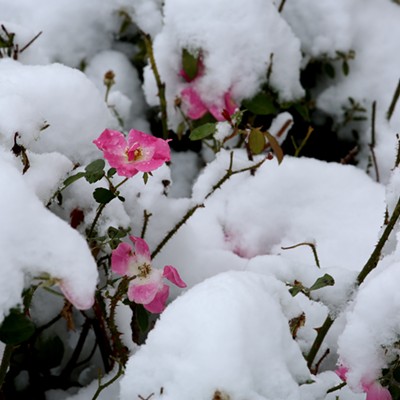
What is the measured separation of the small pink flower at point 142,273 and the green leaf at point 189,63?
22.3 inches

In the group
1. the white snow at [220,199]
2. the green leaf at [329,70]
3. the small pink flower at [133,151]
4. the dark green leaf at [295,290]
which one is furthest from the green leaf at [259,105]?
the dark green leaf at [295,290]

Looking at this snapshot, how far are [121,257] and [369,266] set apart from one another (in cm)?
33

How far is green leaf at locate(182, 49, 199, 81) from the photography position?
1.32m

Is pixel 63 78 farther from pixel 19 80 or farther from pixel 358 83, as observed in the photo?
pixel 358 83

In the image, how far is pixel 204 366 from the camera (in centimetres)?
63

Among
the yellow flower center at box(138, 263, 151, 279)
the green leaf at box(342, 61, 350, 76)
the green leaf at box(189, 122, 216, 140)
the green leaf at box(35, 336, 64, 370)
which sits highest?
the green leaf at box(189, 122, 216, 140)

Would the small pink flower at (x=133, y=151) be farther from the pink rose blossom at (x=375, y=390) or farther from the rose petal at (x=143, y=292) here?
the pink rose blossom at (x=375, y=390)

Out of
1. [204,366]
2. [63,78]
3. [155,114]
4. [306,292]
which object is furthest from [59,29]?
[204,366]

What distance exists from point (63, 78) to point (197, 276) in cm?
40

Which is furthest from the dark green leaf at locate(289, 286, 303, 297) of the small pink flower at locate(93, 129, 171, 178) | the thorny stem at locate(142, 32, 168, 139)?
the thorny stem at locate(142, 32, 168, 139)

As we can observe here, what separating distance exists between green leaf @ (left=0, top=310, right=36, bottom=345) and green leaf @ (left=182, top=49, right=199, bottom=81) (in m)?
0.83

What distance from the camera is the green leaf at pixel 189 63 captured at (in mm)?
1319

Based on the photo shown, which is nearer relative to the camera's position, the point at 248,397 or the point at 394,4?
the point at 248,397

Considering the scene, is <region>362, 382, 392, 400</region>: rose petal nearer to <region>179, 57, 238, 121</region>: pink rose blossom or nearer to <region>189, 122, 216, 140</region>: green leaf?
<region>189, 122, 216, 140</region>: green leaf
